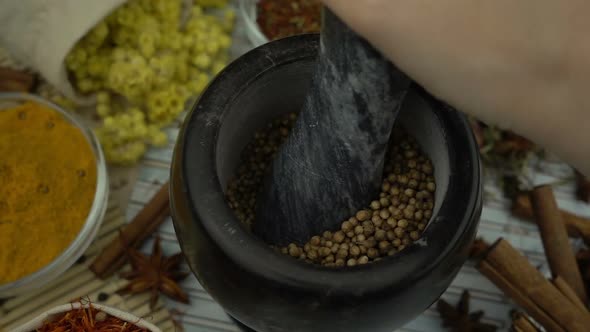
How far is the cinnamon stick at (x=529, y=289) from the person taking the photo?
3.57 ft

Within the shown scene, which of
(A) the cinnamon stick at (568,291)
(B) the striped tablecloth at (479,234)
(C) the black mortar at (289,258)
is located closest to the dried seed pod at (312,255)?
(C) the black mortar at (289,258)

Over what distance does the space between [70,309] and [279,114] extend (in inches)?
18.2

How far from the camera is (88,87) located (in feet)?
4.53

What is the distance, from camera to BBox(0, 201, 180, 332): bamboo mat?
1202mm

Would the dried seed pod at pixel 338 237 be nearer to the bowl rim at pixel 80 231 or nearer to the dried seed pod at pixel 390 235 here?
the dried seed pod at pixel 390 235

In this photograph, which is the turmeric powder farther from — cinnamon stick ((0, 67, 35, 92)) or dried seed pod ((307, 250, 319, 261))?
dried seed pod ((307, 250, 319, 261))

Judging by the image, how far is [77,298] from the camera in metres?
1.20

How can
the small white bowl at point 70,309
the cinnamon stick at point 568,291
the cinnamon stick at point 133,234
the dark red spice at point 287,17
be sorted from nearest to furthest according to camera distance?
the small white bowl at point 70,309 < the cinnamon stick at point 568,291 < the cinnamon stick at point 133,234 < the dark red spice at point 287,17

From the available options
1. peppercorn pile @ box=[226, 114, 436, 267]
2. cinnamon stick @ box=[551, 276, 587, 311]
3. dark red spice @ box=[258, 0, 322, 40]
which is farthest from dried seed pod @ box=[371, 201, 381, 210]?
dark red spice @ box=[258, 0, 322, 40]

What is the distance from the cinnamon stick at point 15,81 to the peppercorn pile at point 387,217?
2.30ft

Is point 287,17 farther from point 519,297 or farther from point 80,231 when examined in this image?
point 519,297

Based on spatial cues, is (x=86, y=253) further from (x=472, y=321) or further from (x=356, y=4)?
(x=356, y=4)

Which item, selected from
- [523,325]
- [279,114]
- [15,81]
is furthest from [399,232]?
[15,81]

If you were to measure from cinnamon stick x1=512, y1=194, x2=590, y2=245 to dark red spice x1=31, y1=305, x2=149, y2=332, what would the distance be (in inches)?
30.4
